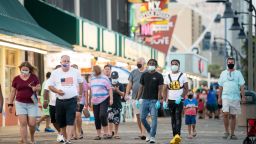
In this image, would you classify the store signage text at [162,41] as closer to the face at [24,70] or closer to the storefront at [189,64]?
the storefront at [189,64]

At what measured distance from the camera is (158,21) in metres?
53.4

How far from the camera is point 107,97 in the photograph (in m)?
20.5

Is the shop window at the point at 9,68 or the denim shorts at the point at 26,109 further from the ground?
the shop window at the point at 9,68

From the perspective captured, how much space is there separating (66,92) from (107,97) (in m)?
3.70

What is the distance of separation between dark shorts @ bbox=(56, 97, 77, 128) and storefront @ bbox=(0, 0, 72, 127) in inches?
255

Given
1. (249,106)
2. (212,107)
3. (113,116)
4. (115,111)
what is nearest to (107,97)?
(113,116)

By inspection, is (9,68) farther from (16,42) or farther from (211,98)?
(211,98)

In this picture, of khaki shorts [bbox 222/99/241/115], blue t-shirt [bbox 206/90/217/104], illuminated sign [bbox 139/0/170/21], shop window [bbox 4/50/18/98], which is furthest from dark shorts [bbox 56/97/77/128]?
illuminated sign [bbox 139/0/170/21]

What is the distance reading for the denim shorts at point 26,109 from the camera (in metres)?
17.4

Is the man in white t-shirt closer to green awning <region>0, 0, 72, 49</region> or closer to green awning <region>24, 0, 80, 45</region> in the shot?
green awning <region>0, 0, 72, 49</region>

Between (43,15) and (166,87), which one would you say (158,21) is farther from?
(166,87)

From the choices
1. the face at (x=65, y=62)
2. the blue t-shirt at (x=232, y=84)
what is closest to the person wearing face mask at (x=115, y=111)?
the blue t-shirt at (x=232, y=84)

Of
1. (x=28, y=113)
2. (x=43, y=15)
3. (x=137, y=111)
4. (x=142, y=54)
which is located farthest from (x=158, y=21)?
(x=28, y=113)

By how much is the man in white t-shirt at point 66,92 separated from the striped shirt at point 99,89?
3300 mm
